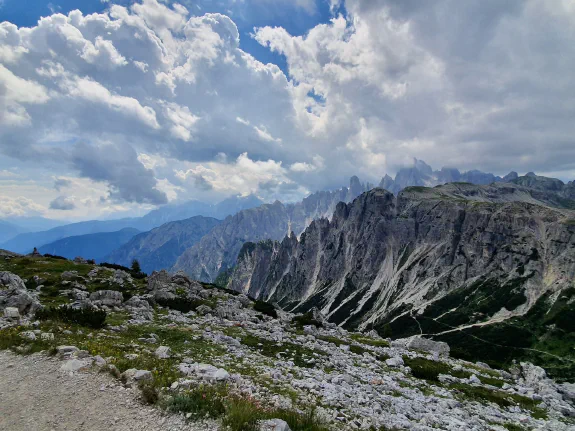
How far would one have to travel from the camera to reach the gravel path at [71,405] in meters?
9.65

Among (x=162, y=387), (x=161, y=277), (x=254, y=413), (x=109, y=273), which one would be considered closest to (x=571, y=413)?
(x=254, y=413)

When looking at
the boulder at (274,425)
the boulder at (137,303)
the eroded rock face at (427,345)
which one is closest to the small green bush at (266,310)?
the boulder at (137,303)

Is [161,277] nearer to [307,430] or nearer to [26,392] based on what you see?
[26,392]

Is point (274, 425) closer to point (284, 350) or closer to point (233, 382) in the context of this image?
point (233, 382)

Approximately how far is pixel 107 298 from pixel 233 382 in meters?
33.1

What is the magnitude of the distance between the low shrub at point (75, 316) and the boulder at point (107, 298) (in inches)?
444

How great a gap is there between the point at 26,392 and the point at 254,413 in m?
9.22

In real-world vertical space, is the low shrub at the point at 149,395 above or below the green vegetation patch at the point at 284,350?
above

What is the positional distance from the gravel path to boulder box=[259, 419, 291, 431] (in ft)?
5.00

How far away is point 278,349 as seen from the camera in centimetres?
2636

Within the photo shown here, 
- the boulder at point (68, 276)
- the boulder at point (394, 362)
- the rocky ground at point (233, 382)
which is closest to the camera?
the rocky ground at point (233, 382)

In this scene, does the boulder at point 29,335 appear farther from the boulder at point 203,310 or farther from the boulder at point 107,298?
the boulder at point 203,310

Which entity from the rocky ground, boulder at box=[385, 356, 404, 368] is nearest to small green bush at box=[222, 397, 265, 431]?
the rocky ground

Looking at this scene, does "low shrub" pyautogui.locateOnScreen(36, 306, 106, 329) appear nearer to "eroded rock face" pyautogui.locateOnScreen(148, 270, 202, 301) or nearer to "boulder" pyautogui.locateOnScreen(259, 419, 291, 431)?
"eroded rock face" pyautogui.locateOnScreen(148, 270, 202, 301)
